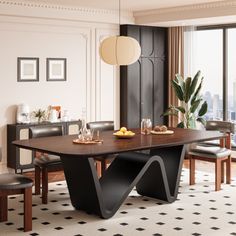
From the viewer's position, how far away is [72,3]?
25.1 ft

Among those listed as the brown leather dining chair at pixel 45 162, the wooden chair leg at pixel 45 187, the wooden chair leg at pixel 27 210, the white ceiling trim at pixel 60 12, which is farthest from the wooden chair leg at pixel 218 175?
the white ceiling trim at pixel 60 12

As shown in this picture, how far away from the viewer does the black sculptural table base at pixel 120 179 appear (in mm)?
5270

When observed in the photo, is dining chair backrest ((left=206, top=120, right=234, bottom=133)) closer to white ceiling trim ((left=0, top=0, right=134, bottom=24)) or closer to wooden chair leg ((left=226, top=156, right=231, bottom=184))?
wooden chair leg ((left=226, top=156, right=231, bottom=184))

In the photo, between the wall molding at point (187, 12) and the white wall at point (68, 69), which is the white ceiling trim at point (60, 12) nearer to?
the white wall at point (68, 69)

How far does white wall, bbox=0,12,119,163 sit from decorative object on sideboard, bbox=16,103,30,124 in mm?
102

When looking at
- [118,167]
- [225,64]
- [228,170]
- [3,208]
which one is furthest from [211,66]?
[3,208]

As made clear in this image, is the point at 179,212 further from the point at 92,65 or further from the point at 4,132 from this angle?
the point at 92,65

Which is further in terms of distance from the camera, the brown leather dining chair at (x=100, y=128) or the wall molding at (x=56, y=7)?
the wall molding at (x=56, y=7)

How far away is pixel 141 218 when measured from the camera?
17.5 ft

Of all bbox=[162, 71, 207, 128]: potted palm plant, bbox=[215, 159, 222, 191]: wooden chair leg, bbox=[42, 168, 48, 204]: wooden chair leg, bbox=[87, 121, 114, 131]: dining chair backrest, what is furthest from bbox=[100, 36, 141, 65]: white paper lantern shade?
bbox=[162, 71, 207, 128]: potted palm plant

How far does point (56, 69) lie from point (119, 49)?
2.53 m

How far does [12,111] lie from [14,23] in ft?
4.05

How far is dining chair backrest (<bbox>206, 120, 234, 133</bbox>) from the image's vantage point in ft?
22.9

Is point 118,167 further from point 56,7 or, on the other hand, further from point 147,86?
point 147,86
